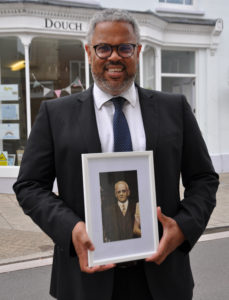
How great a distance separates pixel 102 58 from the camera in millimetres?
1570

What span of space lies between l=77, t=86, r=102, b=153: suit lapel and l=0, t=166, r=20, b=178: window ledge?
24.7 ft

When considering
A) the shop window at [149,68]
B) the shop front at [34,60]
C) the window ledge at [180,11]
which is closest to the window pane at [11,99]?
the shop front at [34,60]

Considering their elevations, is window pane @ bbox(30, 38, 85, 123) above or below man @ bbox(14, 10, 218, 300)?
above

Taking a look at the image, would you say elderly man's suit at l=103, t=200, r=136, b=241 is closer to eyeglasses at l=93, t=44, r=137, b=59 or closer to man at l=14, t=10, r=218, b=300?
man at l=14, t=10, r=218, b=300

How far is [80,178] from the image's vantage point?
1582 millimetres

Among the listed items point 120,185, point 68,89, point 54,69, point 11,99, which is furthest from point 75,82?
point 120,185

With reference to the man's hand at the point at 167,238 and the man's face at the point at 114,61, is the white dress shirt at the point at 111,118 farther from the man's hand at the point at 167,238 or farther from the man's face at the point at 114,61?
the man's hand at the point at 167,238

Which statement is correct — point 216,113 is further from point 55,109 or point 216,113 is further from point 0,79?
point 55,109

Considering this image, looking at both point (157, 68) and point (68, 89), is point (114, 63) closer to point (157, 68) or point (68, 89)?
point (68, 89)

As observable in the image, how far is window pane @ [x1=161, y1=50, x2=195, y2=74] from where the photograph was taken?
1090cm

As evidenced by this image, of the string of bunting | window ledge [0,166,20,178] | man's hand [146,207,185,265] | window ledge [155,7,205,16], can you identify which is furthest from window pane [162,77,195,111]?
man's hand [146,207,185,265]

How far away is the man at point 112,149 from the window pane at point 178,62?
9500mm

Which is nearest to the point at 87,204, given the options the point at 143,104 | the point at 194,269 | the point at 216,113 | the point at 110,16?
the point at 143,104

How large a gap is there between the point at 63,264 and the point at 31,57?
8162 millimetres
